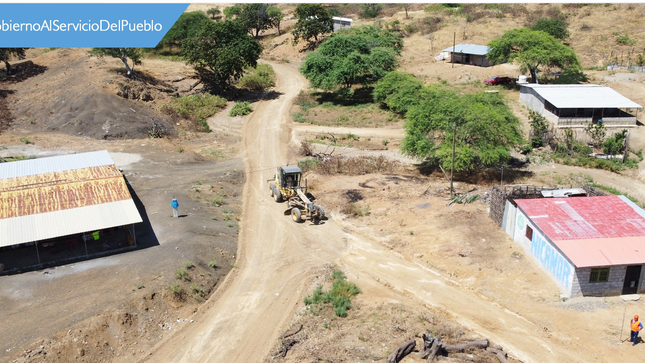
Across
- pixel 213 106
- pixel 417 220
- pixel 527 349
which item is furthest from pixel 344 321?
pixel 213 106

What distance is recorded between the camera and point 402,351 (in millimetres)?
22094

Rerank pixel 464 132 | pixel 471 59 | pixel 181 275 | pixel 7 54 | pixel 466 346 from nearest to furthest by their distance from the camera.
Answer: pixel 466 346
pixel 181 275
pixel 464 132
pixel 7 54
pixel 471 59

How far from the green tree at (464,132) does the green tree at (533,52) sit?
23.4m

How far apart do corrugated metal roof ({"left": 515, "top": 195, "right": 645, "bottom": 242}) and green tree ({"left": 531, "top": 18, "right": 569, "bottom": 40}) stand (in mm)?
52711

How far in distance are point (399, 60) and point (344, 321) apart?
60801mm

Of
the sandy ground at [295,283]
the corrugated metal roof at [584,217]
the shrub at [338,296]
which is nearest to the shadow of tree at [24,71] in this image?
the sandy ground at [295,283]

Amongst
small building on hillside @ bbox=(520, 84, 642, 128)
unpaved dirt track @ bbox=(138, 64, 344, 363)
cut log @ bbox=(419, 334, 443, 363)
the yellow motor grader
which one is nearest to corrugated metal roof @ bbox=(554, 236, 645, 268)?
cut log @ bbox=(419, 334, 443, 363)

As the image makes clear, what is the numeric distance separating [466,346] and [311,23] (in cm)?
7131

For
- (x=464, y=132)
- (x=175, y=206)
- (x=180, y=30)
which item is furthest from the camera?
(x=180, y=30)

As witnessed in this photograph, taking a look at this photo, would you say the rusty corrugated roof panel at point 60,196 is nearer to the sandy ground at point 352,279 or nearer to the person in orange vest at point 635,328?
the sandy ground at point 352,279

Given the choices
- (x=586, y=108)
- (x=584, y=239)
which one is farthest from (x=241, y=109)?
(x=584, y=239)

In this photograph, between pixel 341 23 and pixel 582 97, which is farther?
pixel 341 23

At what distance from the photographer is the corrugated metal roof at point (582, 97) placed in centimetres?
5272

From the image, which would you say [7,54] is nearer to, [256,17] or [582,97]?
[256,17]
